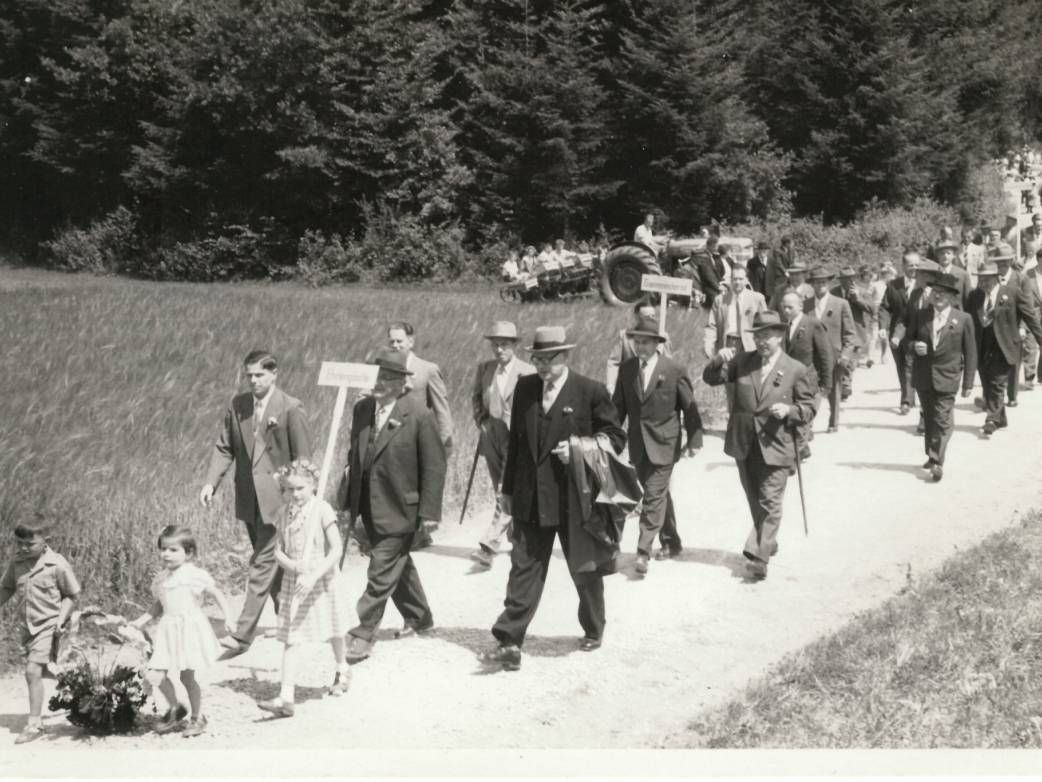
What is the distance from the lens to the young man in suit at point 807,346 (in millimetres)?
12820

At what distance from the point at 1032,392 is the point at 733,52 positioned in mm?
22044

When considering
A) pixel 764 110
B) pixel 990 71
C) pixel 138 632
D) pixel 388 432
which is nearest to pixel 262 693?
pixel 138 632

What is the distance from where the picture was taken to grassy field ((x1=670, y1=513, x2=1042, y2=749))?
7.14m

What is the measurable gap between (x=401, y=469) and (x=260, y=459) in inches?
42.0

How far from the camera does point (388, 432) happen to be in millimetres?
8578

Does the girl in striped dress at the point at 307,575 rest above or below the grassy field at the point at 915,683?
above

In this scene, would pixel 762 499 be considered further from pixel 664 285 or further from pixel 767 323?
pixel 664 285

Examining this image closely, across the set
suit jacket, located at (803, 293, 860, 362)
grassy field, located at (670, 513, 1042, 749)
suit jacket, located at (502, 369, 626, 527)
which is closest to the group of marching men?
suit jacket, located at (502, 369, 626, 527)

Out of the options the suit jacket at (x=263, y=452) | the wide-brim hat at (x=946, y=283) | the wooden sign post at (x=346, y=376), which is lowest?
the suit jacket at (x=263, y=452)

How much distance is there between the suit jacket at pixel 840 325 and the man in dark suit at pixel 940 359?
1.48 m

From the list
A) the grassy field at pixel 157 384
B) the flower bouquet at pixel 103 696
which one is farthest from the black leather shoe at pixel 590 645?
the grassy field at pixel 157 384

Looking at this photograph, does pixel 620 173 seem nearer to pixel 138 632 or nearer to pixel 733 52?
pixel 733 52

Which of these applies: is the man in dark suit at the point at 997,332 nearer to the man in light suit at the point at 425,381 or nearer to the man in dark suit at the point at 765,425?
the man in dark suit at the point at 765,425

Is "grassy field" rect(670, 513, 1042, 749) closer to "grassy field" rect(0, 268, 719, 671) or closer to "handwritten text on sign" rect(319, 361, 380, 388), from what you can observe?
"handwritten text on sign" rect(319, 361, 380, 388)
